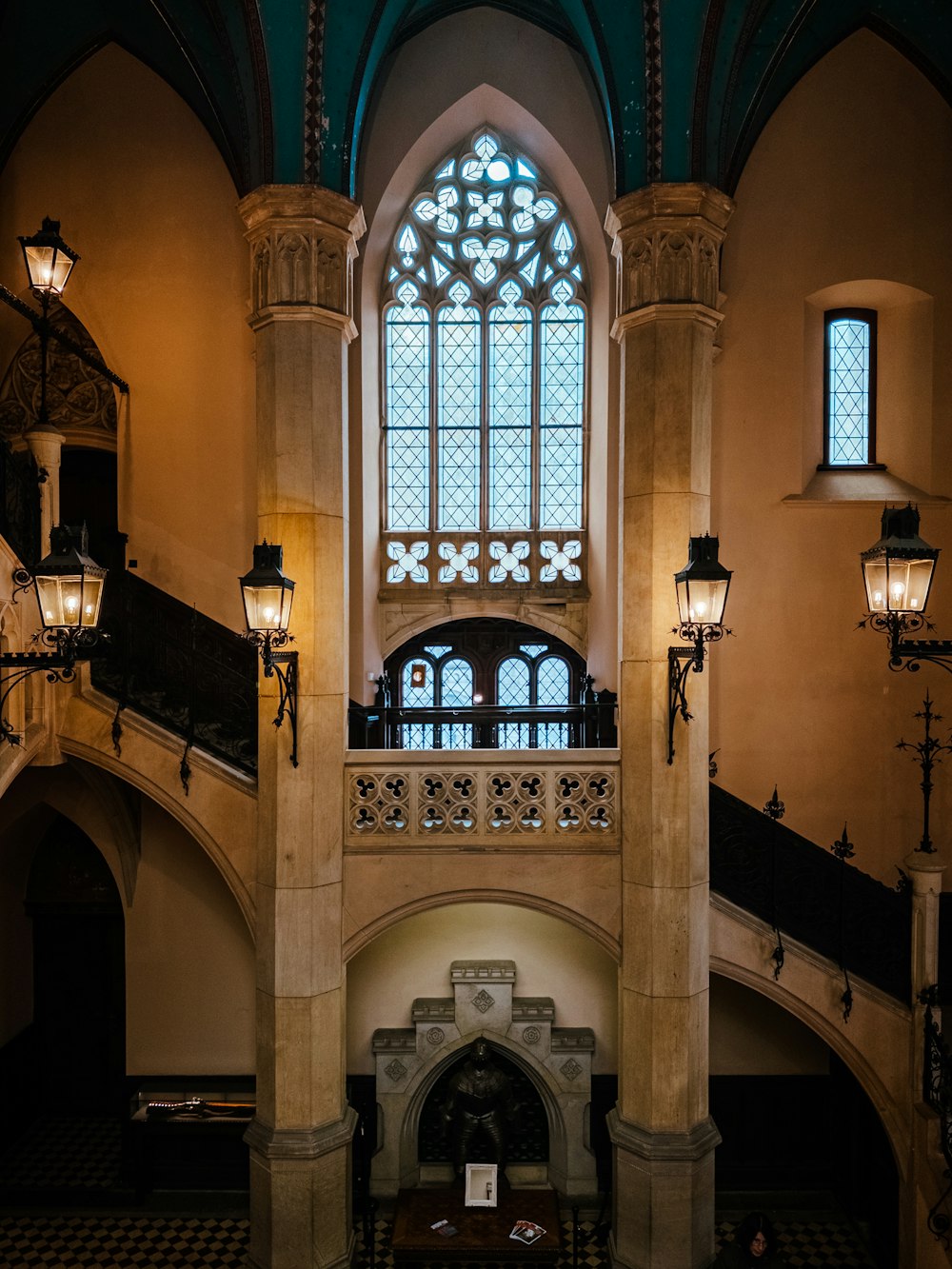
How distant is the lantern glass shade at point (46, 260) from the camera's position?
275 inches

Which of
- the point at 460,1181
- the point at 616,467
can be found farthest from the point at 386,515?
the point at 460,1181

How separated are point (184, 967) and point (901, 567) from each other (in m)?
7.44

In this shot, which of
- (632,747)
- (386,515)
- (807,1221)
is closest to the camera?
(632,747)

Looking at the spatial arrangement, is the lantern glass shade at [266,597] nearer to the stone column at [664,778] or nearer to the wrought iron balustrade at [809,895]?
the stone column at [664,778]

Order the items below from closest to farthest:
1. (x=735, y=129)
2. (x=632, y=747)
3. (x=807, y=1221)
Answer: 1. (x=632, y=747)
2. (x=735, y=129)
3. (x=807, y=1221)

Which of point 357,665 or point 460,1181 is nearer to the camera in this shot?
point 460,1181

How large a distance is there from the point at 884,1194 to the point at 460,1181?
3.66m

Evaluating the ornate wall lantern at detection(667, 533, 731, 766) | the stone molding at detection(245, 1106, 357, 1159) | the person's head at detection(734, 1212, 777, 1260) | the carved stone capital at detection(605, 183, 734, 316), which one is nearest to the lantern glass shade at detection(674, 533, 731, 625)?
the ornate wall lantern at detection(667, 533, 731, 766)

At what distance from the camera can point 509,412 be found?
1012 centimetres

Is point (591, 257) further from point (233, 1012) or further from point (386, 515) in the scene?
point (233, 1012)

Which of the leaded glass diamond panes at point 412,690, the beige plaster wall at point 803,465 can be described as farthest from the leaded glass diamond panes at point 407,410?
the beige plaster wall at point 803,465

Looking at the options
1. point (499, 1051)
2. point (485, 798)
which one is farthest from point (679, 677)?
point (499, 1051)

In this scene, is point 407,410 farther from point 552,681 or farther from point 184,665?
point 184,665

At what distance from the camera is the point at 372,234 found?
31.6 feet
